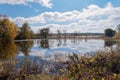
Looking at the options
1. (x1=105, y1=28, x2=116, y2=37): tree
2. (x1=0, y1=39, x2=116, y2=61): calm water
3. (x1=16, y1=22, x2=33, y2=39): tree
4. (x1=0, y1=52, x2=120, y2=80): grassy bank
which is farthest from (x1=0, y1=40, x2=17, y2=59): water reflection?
(x1=105, y1=28, x2=116, y2=37): tree

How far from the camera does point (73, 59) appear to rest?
15.7 metres

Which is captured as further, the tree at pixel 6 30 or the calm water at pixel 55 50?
the tree at pixel 6 30

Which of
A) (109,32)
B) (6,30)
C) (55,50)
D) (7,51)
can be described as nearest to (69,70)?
(7,51)

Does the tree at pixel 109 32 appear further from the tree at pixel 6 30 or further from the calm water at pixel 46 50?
the calm water at pixel 46 50

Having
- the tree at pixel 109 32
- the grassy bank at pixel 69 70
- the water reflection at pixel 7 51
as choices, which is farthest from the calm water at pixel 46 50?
the tree at pixel 109 32

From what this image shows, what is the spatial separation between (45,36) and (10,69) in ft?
491

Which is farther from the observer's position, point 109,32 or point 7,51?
point 109,32

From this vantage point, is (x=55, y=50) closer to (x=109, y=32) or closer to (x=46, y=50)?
(x=46, y=50)

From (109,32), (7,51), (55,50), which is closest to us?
(7,51)

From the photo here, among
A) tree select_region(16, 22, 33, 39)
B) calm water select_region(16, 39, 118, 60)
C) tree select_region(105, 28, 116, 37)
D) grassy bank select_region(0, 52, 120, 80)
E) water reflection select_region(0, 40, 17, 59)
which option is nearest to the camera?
grassy bank select_region(0, 52, 120, 80)

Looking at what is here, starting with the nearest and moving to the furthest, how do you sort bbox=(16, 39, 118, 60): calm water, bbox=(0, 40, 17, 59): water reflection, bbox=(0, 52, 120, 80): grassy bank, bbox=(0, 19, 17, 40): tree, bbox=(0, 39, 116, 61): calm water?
bbox=(0, 52, 120, 80): grassy bank, bbox=(16, 39, 118, 60): calm water, bbox=(0, 39, 116, 61): calm water, bbox=(0, 40, 17, 59): water reflection, bbox=(0, 19, 17, 40): tree

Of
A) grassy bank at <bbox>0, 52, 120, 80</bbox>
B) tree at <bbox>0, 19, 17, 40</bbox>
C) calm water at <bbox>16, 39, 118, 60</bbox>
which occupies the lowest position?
calm water at <bbox>16, 39, 118, 60</bbox>

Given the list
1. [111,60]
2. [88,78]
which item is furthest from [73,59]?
[88,78]

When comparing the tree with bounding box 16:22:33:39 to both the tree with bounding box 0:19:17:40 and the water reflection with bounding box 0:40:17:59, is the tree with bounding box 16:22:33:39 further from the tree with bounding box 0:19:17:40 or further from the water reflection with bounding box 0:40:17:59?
the water reflection with bounding box 0:40:17:59
